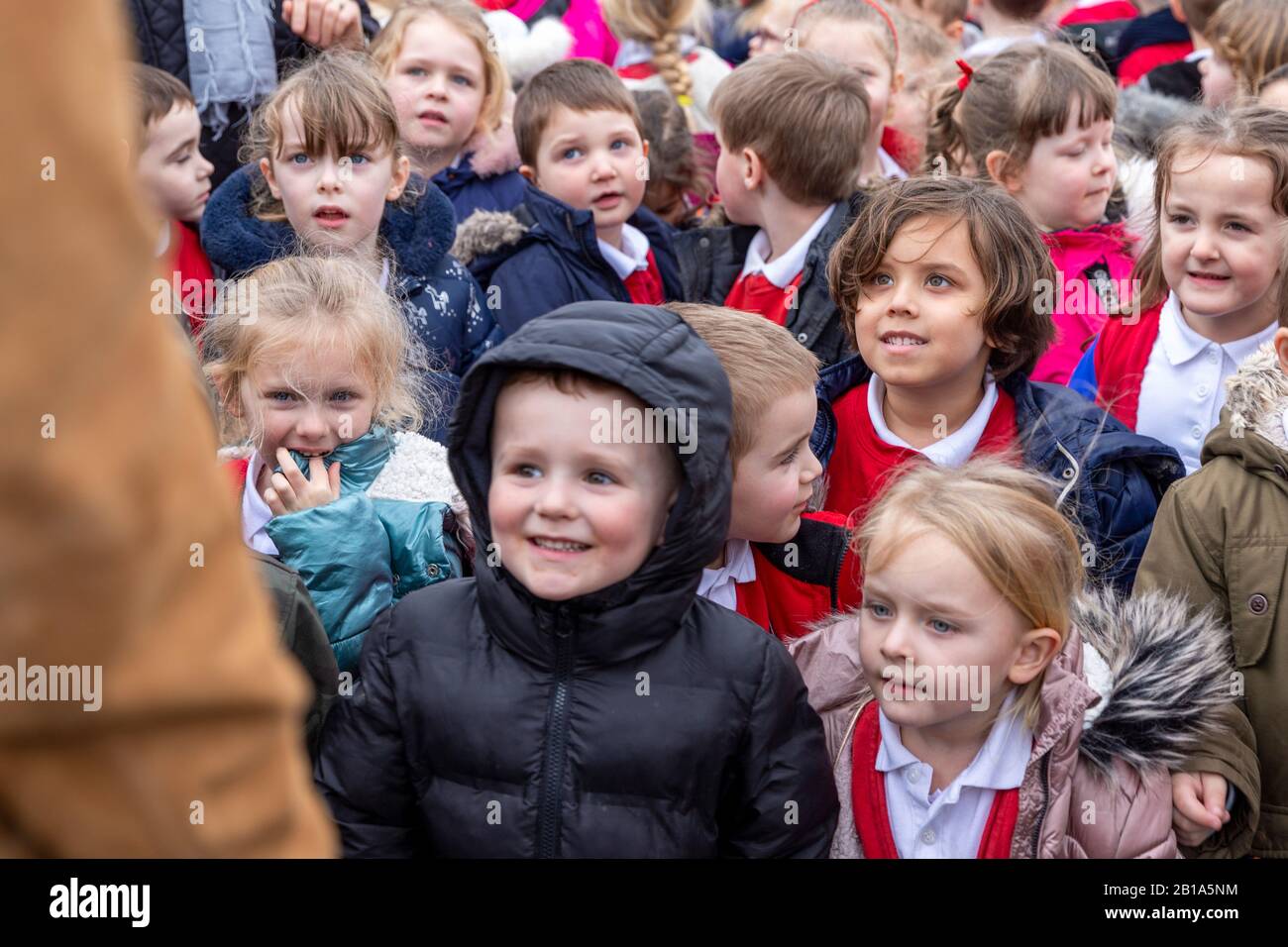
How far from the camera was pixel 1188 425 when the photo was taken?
171 inches

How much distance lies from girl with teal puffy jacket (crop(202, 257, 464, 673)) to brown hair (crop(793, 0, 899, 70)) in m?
3.50

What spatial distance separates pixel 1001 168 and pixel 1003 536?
9.72 feet

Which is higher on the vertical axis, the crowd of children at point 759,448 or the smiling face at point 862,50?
the smiling face at point 862,50

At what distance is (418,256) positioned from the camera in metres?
5.08

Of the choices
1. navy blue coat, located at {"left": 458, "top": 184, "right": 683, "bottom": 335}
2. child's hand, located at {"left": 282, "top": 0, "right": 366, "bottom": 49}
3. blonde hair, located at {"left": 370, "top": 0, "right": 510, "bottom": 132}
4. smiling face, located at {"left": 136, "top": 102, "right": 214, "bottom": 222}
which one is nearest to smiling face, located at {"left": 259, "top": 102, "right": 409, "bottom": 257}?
smiling face, located at {"left": 136, "top": 102, "right": 214, "bottom": 222}

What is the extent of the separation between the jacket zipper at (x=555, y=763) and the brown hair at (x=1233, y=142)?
2.57 metres

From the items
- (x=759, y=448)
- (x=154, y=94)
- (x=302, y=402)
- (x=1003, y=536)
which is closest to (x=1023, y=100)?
(x=759, y=448)

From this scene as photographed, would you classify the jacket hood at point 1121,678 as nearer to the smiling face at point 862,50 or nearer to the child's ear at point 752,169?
the child's ear at point 752,169

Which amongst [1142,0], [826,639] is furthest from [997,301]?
[1142,0]

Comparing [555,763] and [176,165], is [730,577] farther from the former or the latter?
[176,165]

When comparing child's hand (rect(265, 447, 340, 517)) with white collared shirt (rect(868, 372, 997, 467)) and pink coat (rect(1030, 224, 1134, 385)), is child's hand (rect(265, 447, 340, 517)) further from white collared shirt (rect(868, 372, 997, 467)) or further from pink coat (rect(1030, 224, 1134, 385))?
pink coat (rect(1030, 224, 1134, 385))

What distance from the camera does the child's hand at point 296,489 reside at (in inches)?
138

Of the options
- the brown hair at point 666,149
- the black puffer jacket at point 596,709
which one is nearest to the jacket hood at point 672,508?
the black puffer jacket at point 596,709

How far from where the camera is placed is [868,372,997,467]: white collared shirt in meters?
3.88
